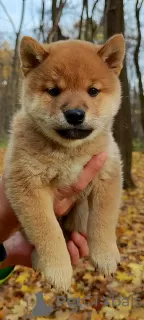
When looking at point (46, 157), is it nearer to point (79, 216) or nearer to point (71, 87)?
point (71, 87)

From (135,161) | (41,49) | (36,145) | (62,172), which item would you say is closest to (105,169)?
(62,172)

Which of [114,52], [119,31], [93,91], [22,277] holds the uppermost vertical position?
[119,31]

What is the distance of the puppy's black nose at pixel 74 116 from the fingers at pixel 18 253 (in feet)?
4.56

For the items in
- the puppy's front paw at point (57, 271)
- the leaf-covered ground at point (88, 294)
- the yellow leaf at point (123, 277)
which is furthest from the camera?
the yellow leaf at point (123, 277)

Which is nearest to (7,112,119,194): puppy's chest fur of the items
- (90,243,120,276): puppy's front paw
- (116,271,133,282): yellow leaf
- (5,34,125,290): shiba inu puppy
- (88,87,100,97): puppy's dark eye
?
(5,34,125,290): shiba inu puppy

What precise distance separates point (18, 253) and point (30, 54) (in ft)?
5.78

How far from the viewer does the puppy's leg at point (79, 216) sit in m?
3.07

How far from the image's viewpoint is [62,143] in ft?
8.61

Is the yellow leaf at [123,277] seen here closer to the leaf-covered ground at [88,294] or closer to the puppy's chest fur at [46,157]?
the leaf-covered ground at [88,294]

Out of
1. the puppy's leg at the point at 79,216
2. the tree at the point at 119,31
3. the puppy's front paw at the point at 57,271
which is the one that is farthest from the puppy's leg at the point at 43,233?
the tree at the point at 119,31

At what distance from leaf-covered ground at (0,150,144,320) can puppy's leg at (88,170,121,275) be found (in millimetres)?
1946

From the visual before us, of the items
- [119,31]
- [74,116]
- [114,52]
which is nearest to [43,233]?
[74,116]

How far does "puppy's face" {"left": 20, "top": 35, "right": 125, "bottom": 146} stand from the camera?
2473 mm

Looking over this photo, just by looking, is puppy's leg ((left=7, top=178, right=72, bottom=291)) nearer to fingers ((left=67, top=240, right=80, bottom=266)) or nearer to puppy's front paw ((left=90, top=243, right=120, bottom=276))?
puppy's front paw ((left=90, top=243, right=120, bottom=276))
